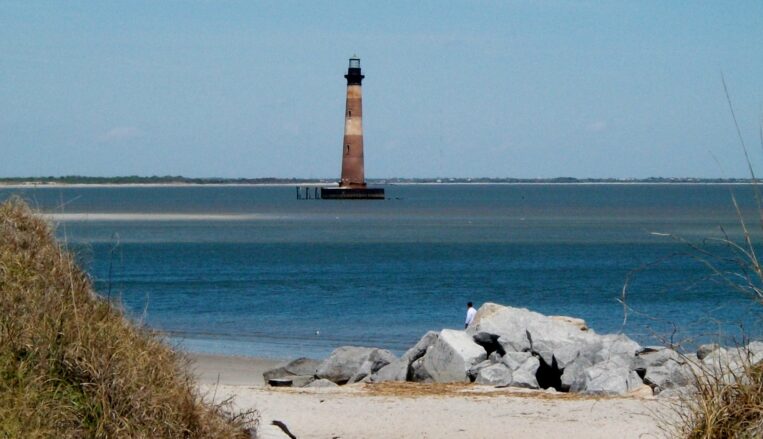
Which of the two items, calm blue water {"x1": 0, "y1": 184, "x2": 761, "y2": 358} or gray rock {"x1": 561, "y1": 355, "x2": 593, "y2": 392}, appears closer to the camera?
gray rock {"x1": 561, "y1": 355, "x2": 593, "y2": 392}

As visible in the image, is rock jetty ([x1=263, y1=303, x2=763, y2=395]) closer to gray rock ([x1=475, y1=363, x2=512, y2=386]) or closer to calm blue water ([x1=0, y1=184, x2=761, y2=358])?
gray rock ([x1=475, y1=363, x2=512, y2=386])

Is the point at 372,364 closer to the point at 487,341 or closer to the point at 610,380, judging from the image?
the point at 487,341

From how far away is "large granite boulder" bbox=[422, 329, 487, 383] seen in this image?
50.5ft

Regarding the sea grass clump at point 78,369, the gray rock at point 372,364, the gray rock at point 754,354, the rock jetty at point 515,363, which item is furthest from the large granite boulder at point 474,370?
the gray rock at point 754,354

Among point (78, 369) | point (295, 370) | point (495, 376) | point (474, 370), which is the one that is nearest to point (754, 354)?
point (78, 369)

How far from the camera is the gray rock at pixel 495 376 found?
14.8 metres

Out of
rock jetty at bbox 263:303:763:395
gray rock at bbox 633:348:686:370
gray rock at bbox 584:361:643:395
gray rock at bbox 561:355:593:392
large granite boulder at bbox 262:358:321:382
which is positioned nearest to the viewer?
gray rock at bbox 584:361:643:395

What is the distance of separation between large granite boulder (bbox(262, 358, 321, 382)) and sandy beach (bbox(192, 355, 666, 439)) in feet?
7.03

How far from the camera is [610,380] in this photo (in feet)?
47.0

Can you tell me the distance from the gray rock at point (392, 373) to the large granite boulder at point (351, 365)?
0.26 meters

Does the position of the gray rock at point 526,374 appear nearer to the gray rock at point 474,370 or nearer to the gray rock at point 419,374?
the gray rock at point 474,370

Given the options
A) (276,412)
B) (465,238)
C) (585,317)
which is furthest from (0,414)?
(465,238)

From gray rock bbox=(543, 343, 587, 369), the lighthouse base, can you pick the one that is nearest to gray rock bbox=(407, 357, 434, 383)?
gray rock bbox=(543, 343, 587, 369)

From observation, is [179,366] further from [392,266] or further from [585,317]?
[392,266]
